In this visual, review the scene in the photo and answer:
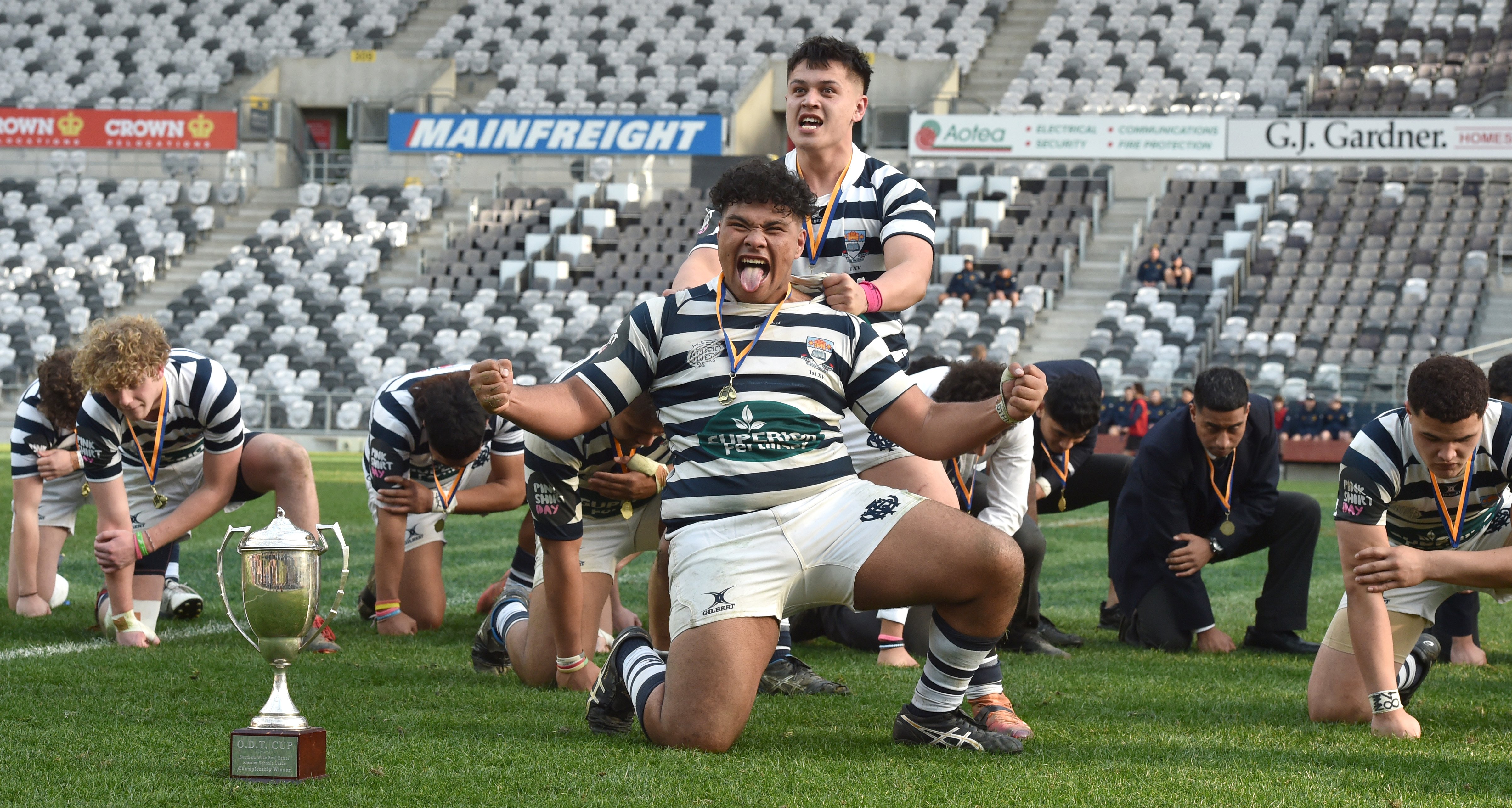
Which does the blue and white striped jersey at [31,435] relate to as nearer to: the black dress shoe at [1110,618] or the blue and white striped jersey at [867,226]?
the blue and white striped jersey at [867,226]

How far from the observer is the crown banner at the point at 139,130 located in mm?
33156

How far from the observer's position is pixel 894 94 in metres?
33.0

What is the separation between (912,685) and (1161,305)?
20010mm

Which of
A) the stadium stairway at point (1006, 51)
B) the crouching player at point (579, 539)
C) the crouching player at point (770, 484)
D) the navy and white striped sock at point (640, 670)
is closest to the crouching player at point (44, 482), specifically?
the crouching player at point (579, 539)

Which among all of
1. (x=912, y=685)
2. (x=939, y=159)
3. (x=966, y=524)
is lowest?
(x=912, y=685)

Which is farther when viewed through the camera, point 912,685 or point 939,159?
point 939,159

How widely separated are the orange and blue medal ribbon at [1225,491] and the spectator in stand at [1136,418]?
1390cm

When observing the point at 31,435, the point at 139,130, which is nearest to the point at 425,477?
the point at 31,435

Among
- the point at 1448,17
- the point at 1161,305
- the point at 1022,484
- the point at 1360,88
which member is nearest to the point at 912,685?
the point at 1022,484

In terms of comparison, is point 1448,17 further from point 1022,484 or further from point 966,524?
point 966,524

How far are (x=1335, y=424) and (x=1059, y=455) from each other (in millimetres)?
14702

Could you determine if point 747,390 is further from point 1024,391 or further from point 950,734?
point 950,734

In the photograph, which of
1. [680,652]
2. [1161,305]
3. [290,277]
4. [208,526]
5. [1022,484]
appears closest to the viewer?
[680,652]

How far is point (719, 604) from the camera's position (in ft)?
13.3
